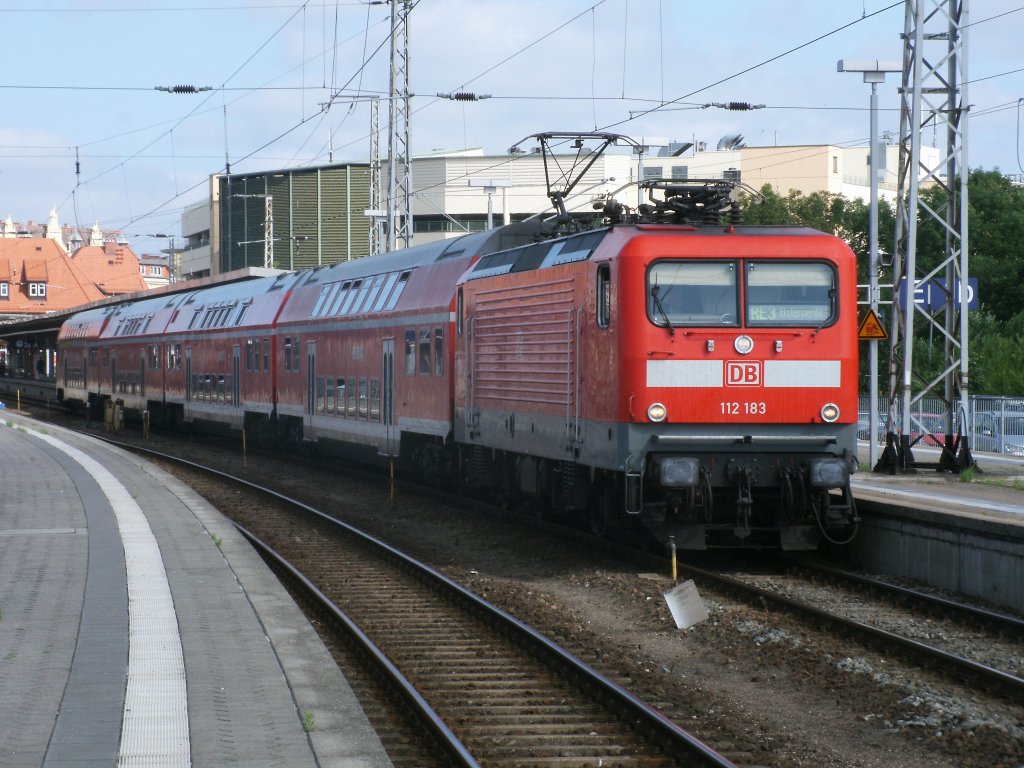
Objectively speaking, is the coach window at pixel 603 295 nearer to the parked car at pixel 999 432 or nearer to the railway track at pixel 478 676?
the railway track at pixel 478 676

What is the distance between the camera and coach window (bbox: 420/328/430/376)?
65.8ft

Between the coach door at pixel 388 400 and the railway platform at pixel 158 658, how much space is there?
19.2ft

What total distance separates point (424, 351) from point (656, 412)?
25.8 ft

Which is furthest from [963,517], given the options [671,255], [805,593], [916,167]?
[916,167]

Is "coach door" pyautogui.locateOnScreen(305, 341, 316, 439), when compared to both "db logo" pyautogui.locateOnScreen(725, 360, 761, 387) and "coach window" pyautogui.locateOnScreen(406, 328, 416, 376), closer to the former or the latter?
"coach window" pyautogui.locateOnScreen(406, 328, 416, 376)

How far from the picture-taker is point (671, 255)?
1308 centimetres

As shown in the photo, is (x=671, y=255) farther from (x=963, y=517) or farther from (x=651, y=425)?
(x=963, y=517)

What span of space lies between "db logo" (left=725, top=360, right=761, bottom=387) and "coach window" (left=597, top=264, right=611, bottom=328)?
1264 mm

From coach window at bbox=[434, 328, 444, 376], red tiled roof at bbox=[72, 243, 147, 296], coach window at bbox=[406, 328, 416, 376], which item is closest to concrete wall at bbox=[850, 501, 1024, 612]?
coach window at bbox=[434, 328, 444, 376]

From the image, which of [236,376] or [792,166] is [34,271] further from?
[236,376]

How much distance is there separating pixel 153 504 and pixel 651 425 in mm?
8682

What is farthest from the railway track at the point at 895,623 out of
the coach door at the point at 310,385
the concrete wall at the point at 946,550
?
the coach door at the point at 310,385

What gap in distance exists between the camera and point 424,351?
20.3m

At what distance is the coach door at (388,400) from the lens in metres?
22.0
